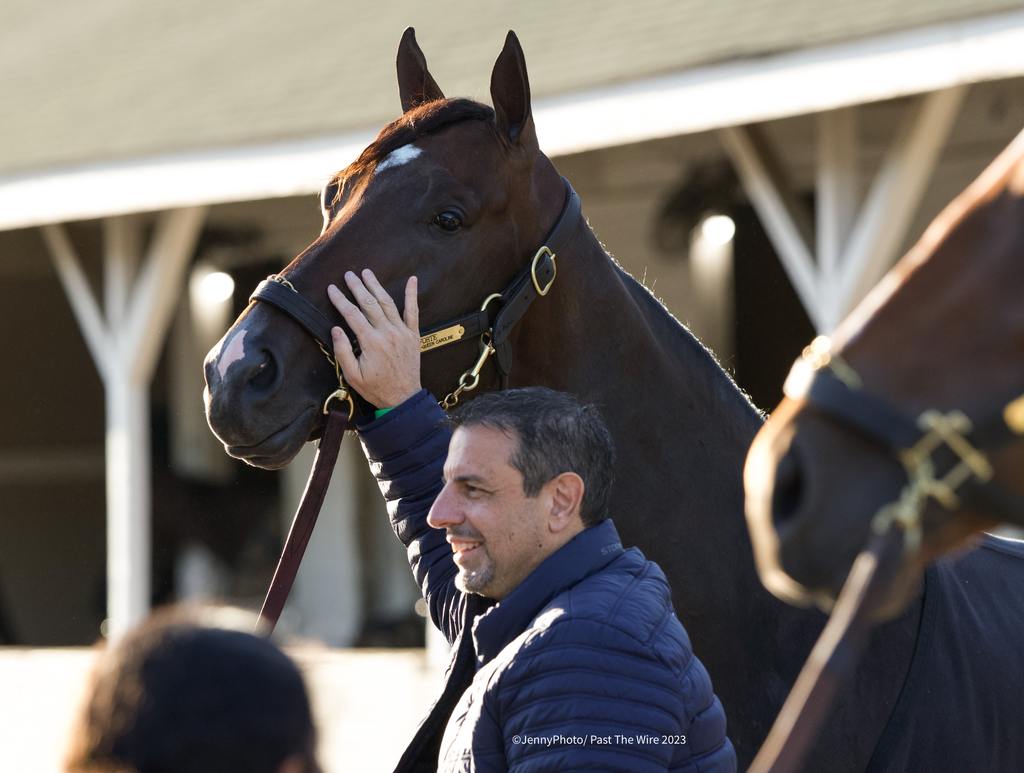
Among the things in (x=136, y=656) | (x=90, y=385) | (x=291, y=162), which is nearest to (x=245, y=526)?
(x=90, y=385)

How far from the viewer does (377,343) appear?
96.8 inches

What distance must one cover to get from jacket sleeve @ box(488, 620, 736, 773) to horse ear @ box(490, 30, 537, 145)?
3.65ft

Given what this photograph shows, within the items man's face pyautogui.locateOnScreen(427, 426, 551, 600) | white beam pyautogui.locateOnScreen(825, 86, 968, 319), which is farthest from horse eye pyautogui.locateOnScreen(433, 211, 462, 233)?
white beam pyautogui.locateOnScreen(825, 86, 968, 319)

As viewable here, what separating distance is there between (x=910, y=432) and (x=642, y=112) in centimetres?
525

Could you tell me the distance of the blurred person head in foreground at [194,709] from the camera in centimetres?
116

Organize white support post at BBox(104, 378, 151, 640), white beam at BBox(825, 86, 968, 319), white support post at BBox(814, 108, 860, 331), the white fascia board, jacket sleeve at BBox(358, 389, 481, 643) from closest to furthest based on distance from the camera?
jacket sleeve at BBox(358, 389, 481, 643) → the white fascia board → white beam at BBox(825, 86, 968, 319) → white support post at BBox(814, 108, 860, 331) → white support post at BBox(104, 378, 151, 640)

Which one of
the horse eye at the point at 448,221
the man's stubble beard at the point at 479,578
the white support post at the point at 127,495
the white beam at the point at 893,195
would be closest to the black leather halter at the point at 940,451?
the man's stubble beard at the point at 479,578

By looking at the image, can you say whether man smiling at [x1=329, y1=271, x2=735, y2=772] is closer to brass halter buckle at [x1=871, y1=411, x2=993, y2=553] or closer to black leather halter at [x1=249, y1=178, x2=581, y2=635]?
black leather halter at [x1=249, y1=178, x2=581, y2=635]

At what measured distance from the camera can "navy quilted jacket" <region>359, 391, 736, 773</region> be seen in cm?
187

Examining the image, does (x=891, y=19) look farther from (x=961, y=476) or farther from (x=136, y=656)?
(x=136, y=656)

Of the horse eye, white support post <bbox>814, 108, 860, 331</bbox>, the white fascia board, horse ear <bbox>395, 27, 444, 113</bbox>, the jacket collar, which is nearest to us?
the jacket collar

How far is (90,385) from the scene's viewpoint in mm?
13195

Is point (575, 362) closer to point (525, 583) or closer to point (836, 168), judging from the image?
point (525, 583)

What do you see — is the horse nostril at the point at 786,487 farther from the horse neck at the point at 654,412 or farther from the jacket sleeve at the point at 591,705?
the horse neck at the point at 654,412
